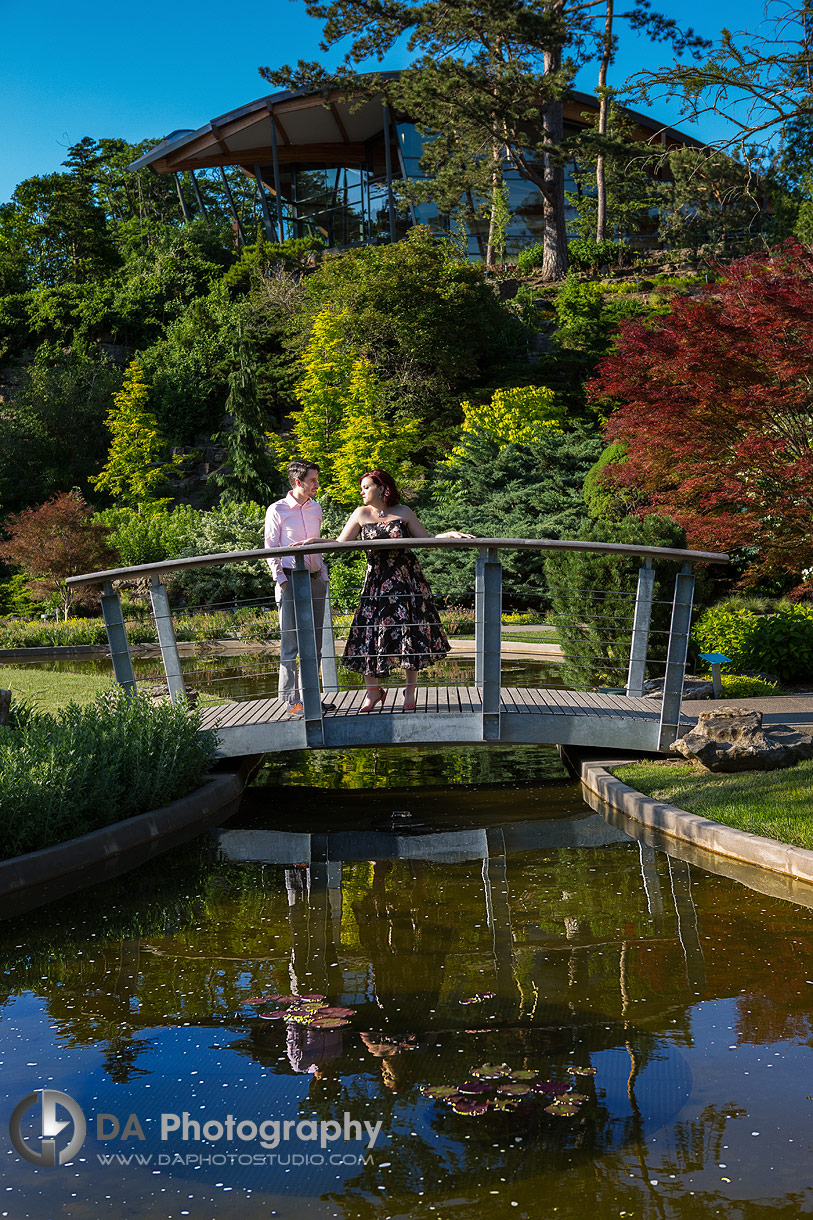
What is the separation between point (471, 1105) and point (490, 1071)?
0.22 meters

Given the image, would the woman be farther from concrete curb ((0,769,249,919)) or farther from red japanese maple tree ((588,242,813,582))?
red japanese maple tree ((588,242,813,582))

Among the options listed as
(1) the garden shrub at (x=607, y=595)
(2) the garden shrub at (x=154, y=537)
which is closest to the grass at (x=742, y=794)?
(1) the garden shrub at (x=607, y=595)

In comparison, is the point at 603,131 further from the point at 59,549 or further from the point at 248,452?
the point at 59,549

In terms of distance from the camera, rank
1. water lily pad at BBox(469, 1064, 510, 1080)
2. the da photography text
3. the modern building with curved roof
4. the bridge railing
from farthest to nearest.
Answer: the modern building with curved roof < the bridge railing < water lily pad at BBox(469, 1064, 510, 1080) < the da photography text

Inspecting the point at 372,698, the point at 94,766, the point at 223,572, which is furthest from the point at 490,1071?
the point at 223,572

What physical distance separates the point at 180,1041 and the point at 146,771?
2849mm

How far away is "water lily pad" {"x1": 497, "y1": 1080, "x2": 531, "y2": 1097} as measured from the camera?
2.90 metres

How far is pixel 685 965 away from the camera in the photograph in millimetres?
3902

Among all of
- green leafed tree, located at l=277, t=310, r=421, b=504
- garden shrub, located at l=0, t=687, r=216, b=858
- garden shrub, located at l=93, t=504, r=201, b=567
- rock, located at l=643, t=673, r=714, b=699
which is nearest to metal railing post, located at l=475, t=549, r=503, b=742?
garden shrub, located at l=0, t=687, r=216, b=858

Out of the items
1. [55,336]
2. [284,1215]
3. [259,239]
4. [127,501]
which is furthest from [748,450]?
[55,336]

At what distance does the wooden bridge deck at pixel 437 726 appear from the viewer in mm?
7039

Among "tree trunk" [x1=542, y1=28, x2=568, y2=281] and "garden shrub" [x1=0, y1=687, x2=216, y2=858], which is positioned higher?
"tree trunk" [x1=542, y1=28, x2=568, y2=281]

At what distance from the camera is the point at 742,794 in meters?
6.05

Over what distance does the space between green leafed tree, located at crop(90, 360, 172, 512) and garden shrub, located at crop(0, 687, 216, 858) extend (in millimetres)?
22782
